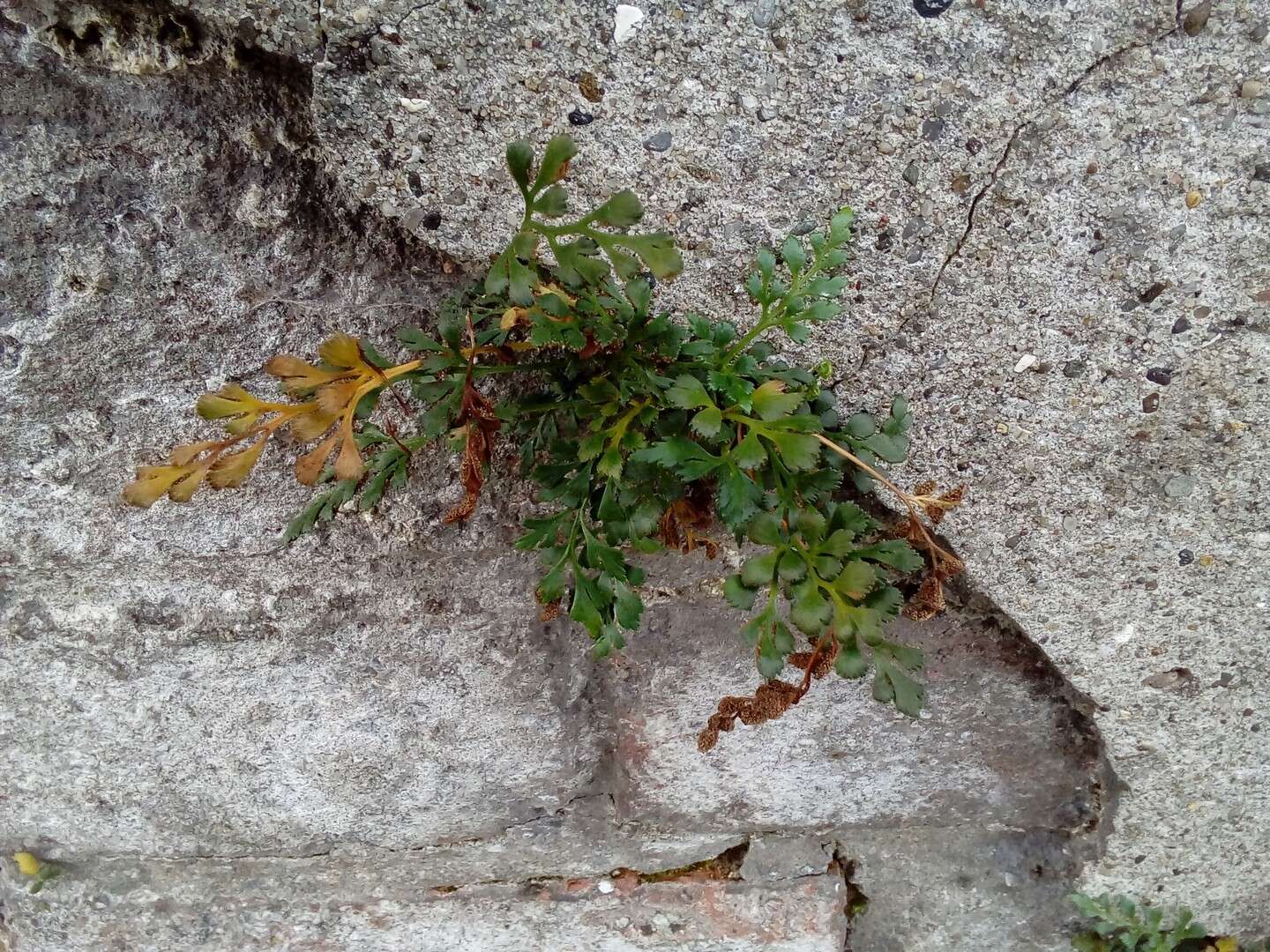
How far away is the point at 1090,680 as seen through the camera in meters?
1.32

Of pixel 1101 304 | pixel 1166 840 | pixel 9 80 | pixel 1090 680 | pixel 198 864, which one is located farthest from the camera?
pixel 198 864

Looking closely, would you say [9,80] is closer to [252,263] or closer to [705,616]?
[252,263]

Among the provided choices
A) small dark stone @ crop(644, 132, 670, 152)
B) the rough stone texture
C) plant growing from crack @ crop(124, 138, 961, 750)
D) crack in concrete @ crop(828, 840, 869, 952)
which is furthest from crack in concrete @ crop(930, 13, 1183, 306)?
crack in concrete @ crop(828, 840, 869, 952)

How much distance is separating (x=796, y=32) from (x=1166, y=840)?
1.40m

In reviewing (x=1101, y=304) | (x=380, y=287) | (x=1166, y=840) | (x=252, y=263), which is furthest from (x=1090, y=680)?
(x=252, y=263)

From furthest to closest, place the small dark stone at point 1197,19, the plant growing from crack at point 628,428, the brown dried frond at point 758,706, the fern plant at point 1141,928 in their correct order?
the fern plant at point 1141,928 < the brown dried frond at point 758,706 < the small dark stone at point 1197,19 < the plant growing from crack at point 628,428

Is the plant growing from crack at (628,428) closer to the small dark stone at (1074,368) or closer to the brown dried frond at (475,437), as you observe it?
the brown dried frond at (475,437)

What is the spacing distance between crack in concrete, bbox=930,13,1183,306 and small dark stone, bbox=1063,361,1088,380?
199 millimetres

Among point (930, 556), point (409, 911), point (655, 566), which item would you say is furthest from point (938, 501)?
point (409, 911)

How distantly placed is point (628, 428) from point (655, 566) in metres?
0.41

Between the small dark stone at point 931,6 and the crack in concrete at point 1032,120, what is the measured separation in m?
0.16

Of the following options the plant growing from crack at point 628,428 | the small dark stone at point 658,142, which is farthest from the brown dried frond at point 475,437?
the small dark stone at point 658,142

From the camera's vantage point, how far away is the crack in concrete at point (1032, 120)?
3.17ft

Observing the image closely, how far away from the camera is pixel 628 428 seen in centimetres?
97
